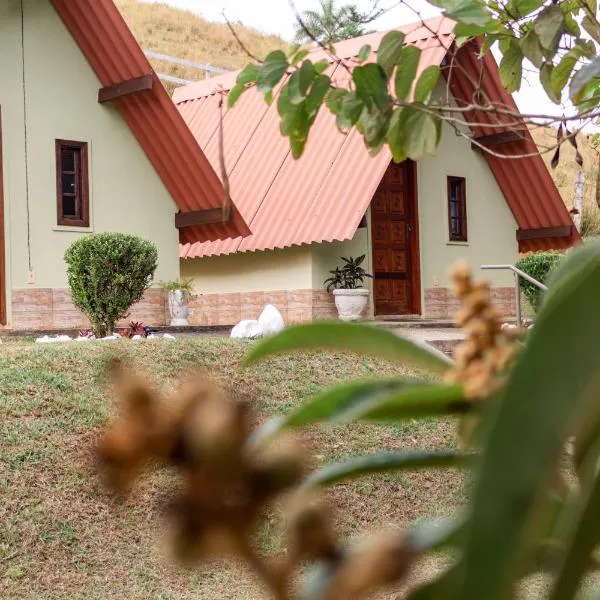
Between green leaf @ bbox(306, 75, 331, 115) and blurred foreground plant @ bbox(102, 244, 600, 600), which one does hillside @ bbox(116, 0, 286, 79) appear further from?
blurred foreground plant @ bbox(102, 244, 600, 600)

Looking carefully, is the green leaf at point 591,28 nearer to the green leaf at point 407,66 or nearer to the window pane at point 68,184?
the green leaf at point 407,66

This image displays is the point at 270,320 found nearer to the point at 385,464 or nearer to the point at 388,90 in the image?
the point at 388,90

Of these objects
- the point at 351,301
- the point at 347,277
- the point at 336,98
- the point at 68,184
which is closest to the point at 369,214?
the point at 347,277

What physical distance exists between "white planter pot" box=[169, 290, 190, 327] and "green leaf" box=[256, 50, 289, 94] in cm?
1145

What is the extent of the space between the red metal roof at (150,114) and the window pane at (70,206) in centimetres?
134

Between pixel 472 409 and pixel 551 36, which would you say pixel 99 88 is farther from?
pixel 472 409

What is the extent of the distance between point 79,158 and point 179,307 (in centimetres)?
251

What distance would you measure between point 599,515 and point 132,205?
43.5 ft

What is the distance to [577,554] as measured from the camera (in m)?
0.46

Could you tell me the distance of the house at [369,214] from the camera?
47.1 ft

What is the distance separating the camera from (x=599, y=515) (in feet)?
1.54

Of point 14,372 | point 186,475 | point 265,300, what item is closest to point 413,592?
point 186,475

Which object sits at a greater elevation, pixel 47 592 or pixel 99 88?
pixel 99 88

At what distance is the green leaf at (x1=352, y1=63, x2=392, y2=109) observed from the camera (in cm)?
164
